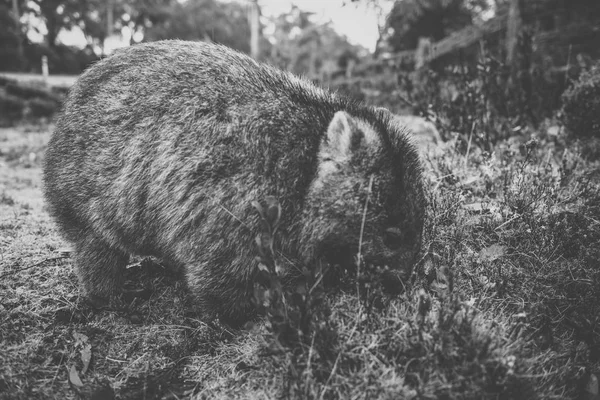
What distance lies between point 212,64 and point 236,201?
102 cm

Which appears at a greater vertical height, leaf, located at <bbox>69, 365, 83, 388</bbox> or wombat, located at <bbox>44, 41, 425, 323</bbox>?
wombat, located at <bbox>44, 41, 425, 323</bbox>

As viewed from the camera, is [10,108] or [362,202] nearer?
[362,202]

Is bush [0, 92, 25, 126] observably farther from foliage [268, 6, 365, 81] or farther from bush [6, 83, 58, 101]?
foliage [268, 6, 365, 81]

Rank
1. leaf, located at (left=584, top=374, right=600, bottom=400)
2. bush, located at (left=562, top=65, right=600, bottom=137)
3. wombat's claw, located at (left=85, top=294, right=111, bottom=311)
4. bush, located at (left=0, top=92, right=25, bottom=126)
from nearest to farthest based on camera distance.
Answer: leaf, located at (left=584, top=374, right=600, bottom=400) → wombat's claw, located at (left=85, top=294, right=111, bottom=311) → bush, located at (left=562, top=65, right=600, bottom=137) → bush, located at (left=0, top=92, right=25, bottom=126)

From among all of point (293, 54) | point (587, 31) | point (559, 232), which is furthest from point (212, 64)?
point (293, 54)

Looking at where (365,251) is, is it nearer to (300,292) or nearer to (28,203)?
(300,292)

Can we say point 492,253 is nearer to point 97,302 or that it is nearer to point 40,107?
point 97,302

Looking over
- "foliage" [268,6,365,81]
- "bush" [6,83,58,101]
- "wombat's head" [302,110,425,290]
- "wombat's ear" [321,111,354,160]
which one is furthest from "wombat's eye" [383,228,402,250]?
"foliage" [268,6,365,81]

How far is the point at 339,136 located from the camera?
258 cm

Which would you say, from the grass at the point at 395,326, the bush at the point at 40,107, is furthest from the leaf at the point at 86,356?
the bush at the point at 40,107

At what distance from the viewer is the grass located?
2168 millimetres

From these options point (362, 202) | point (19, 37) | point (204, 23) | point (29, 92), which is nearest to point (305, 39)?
point (204, 23)

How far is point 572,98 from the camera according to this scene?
4.96 metres

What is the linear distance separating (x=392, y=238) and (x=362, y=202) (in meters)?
0.29
